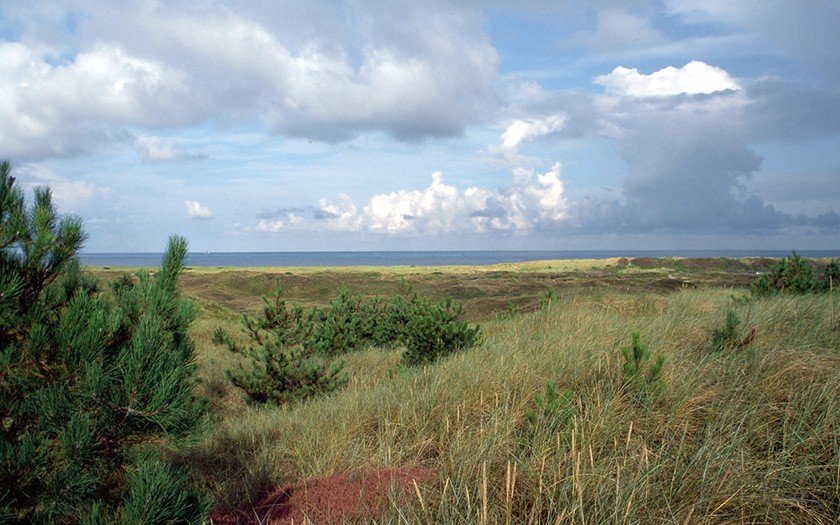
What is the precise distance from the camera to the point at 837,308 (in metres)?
→ 7.64

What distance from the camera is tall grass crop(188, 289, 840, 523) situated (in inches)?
120

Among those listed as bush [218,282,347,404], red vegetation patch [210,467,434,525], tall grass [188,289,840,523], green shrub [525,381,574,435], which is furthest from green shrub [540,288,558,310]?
red vegetation patch [210,467,434,525]

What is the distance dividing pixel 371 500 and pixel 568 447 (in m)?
1.35

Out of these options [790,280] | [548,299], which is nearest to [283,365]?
[548,299]

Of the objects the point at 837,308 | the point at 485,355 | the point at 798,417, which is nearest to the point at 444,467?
the point at 798,417

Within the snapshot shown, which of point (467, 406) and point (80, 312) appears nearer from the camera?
point (80, 312)

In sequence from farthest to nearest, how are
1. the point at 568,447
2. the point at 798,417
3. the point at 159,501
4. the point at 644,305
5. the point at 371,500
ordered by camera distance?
the point at 644,305
the point at 798,417
the point at 568,447
the point at 371,500
the point at 159,501

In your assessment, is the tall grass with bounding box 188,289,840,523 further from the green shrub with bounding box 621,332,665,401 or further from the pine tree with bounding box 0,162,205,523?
the pine tree with bounding box 0,162,205,523

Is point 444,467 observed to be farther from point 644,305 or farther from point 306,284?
point 306,284

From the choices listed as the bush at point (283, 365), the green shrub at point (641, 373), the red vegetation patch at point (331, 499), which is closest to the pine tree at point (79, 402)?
the red vegetation patch at point (331, 499)

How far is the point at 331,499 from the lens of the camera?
3.39 metres

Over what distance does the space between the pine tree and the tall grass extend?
3.88 ft

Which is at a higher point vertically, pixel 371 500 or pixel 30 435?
pixel 30 435

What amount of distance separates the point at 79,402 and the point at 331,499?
4.66 ft
